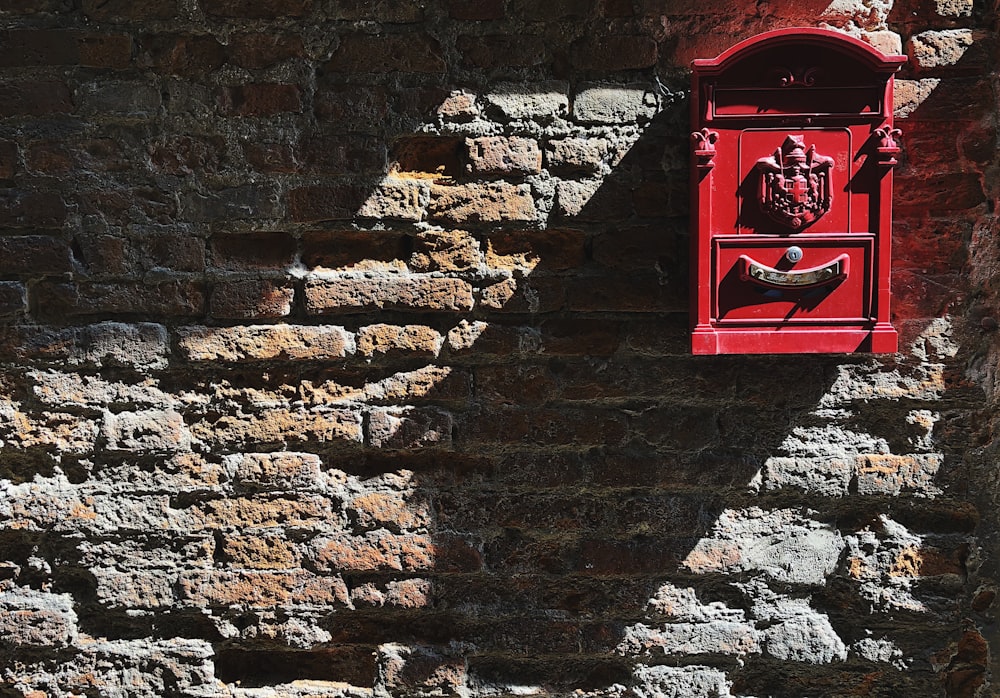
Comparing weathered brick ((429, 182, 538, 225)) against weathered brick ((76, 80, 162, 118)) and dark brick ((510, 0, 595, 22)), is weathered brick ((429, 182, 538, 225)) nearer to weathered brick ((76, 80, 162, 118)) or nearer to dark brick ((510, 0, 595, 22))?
dark brick ((510, 0, 595, 22))

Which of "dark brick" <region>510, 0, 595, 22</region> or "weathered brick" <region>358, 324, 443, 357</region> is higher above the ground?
"dark brick" <region>510, 0, 595, 22</region>

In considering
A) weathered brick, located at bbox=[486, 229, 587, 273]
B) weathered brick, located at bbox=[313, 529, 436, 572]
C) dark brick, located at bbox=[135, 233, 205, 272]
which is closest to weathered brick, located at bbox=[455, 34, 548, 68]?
weathered brick, located at bbox=[486, 229, 587, 273]

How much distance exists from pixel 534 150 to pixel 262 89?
→ 580 mm

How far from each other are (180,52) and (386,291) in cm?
65

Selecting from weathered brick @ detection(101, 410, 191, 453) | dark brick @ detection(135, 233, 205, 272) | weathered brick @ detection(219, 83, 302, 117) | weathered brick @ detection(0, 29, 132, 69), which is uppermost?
weathered brick @ detection(0, 29, 132, 69)

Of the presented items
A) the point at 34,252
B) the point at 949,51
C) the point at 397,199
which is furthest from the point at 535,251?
the point at 34,252

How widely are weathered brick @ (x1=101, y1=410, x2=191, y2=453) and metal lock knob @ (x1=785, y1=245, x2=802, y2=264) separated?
4.22 ft

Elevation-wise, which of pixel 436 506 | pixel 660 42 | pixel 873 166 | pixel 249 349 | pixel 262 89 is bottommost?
pixel 436 506

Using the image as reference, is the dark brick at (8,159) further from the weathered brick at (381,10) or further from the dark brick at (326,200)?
the weathered brick at (381,10)

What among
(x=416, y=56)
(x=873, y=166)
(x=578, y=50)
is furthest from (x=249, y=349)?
(x=873, y=166)

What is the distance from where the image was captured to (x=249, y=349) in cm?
160

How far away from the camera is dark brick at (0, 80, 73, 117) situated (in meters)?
1.55

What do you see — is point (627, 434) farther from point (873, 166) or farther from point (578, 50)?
point (578, 50)

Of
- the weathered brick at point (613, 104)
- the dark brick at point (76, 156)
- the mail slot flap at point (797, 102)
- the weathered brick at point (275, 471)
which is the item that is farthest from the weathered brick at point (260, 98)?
the mail slot flap at point (797, 102)
